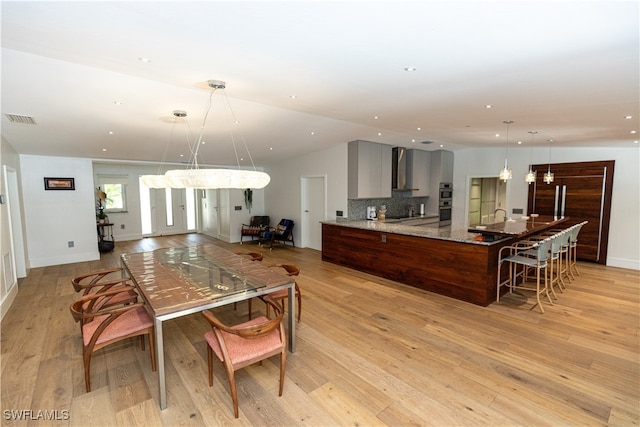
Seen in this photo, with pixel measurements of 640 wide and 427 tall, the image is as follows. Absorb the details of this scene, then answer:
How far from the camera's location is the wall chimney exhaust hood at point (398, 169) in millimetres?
6605

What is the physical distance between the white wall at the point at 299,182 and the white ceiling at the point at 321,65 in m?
2.01

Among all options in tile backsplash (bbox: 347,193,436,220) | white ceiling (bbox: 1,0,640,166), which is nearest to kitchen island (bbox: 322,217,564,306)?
tile backsplash (bbox: 347,193,436,220)

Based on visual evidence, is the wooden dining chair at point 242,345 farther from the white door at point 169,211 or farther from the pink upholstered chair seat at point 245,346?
the white door at point 169,211

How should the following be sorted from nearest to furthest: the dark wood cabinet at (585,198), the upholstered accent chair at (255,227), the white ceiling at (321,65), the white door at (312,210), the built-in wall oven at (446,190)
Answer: the white ceiling at (321,65), the dark wood cabinet at (585,198), the white door at (312,210), the built-in wall oven at (446,190), the upholstered accent chair at (255,227)

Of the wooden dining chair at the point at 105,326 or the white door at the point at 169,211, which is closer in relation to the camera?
the wooden dining chair at the point at 105,326

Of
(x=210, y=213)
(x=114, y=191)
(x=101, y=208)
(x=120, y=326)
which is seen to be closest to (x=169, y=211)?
(x=210, y=213)

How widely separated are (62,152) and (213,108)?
13.2ft

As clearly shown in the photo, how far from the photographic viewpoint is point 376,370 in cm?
242

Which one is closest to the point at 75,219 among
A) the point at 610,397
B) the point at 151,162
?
the point at 151,162

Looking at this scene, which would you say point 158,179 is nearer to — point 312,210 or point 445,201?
point 312,210

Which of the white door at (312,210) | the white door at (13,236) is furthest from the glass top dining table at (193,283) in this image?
the white door at (312,210)

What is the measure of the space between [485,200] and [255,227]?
656cm

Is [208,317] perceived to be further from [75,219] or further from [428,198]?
[428,198]

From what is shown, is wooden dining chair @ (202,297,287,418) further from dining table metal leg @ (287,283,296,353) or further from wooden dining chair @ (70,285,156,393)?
wooden dining chair @ (70,285,156,393)
